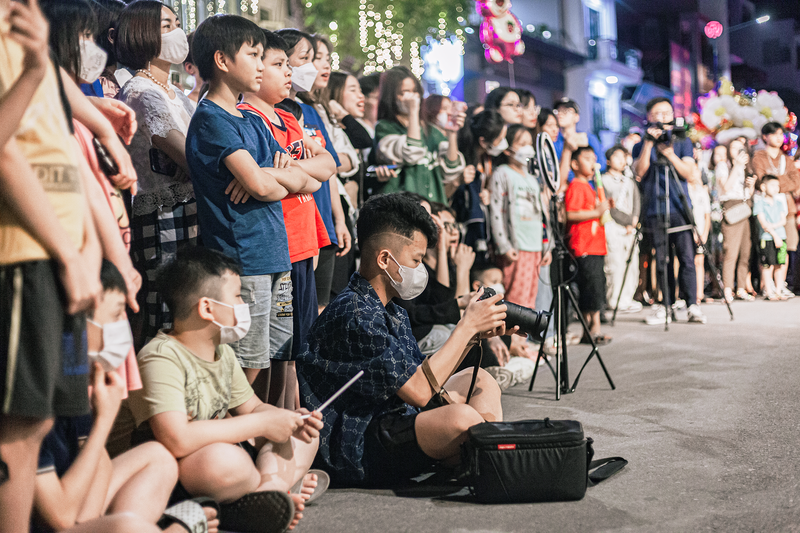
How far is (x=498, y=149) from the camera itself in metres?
5.97

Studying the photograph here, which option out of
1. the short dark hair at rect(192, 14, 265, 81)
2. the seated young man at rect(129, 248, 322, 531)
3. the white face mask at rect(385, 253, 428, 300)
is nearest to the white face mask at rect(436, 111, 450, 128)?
the short dark hair at rect(192, 14, 265, 81)

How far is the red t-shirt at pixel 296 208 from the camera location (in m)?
3.28

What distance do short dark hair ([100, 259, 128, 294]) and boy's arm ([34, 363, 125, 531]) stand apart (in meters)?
0.20

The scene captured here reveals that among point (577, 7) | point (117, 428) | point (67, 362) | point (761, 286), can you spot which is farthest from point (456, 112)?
point (577, 7)

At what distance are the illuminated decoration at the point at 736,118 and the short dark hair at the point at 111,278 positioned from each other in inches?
424

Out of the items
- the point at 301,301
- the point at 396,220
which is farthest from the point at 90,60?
the point at 301,301

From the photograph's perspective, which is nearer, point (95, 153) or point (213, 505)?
point (95, 153)

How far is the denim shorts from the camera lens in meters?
2.92

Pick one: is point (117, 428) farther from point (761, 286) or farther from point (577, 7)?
point (577, 7)

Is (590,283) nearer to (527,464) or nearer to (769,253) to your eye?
(527,464)

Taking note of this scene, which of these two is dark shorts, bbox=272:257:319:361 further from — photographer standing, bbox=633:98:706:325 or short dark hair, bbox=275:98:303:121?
photographer standing, bbox=633:98:706:325

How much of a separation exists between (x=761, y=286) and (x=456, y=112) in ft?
20.9

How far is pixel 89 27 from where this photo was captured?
2.17 meters

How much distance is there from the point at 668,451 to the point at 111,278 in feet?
7.49
